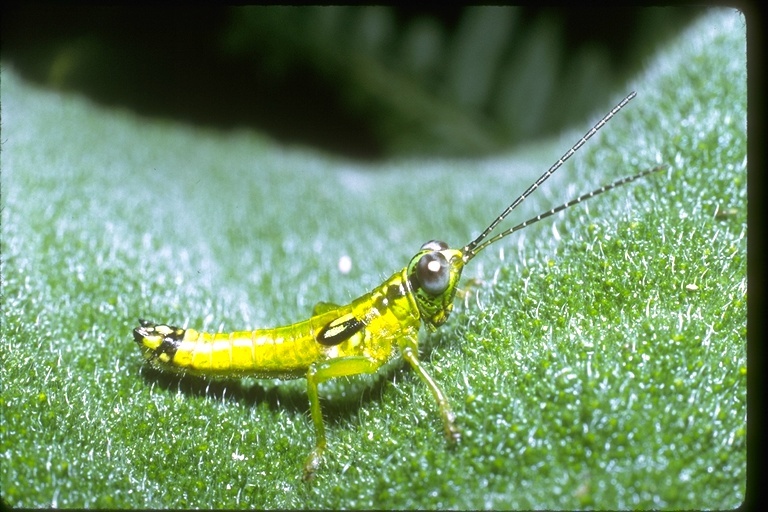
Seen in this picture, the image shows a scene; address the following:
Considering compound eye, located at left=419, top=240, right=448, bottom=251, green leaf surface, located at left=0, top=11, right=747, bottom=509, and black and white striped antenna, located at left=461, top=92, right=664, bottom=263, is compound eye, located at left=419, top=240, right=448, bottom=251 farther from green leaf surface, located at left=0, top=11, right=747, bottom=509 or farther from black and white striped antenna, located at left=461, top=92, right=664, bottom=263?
green leaf surface, located at left=0, top=11, right=747, bottom=509

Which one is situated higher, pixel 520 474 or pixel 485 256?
pixel 485 256

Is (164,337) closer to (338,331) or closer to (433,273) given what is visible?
(338,331)

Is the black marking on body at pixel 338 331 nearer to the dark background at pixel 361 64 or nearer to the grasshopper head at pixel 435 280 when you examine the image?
the grasshopper head at pixel 435 280

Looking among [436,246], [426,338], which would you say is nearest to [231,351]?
[426,338]

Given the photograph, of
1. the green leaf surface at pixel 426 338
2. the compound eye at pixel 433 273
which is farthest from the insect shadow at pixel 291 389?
the compound eye at pixel 433 273

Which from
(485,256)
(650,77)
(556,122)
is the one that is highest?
(556,122)

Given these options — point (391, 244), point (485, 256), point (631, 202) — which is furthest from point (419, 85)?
point (631, 202)

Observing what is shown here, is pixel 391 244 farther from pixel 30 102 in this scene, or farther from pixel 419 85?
pixel 30 102
